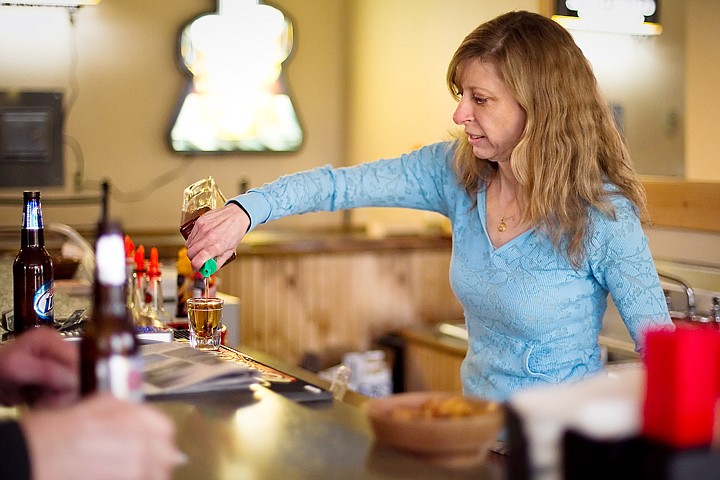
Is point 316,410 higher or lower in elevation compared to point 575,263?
lower

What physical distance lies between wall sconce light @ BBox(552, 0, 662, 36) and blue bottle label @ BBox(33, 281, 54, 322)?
2.39 meters

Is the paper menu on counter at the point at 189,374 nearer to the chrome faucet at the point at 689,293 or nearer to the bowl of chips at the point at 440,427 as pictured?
the bowl of chips at the point at 440,427

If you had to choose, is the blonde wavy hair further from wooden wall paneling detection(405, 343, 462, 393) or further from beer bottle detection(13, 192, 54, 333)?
wooden wall paneling detection(405, 343, 462, 393)

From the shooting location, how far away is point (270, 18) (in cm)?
622

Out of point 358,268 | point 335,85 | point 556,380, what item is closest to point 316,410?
point 556,380

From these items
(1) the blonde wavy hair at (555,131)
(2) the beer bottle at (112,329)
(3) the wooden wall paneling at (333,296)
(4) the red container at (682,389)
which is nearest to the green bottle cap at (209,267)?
(1) the blonde wavy hair at (555,131)

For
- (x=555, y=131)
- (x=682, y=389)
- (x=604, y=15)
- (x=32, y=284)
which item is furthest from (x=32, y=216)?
(x=604, y=15)

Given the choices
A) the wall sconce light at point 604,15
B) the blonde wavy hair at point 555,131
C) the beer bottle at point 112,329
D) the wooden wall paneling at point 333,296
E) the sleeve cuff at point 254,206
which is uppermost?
the wall sconce light at point 604,15

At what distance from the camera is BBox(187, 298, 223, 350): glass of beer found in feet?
7.31

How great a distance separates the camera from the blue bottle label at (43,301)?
91.9 inches

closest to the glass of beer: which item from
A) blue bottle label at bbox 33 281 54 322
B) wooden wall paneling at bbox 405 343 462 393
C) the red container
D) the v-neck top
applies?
the v-neck top

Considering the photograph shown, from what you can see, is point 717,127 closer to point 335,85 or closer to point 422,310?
point 422,310

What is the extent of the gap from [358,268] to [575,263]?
9.07 feet

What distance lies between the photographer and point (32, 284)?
234cm
